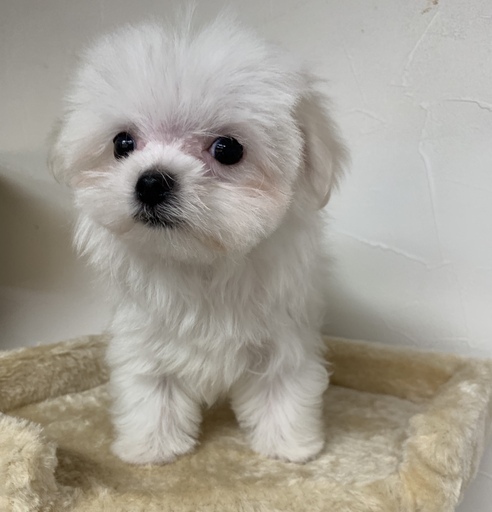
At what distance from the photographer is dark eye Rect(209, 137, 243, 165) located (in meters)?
0.84

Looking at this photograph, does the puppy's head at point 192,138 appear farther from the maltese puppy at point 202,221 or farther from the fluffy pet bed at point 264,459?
the fluffy pet bed at point 264,459

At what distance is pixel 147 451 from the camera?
1.01m

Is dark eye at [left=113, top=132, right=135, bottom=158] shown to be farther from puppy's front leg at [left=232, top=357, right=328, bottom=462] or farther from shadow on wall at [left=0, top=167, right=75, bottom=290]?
shadow on wall at [left=0, top=167, right=75, bottom=290]

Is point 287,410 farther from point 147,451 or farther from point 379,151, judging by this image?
point 379,151

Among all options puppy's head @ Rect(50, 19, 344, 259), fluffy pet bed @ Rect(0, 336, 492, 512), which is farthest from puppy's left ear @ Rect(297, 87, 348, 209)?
fluffy pet bed @ Rect(0, 336, 492, 512)

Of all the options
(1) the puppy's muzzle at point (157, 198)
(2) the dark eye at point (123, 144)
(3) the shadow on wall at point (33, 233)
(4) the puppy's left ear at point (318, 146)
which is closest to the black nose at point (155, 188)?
(1) the puppy's muzzle at point (157, 198)

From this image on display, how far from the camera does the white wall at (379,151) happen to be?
4.29 feet

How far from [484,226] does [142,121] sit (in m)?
0.89

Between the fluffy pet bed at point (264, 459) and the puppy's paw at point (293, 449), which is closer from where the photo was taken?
the fluffy pet bed at point (264, 459)

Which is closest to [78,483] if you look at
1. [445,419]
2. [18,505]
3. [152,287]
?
[18,505]

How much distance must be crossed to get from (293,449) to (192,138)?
60cm

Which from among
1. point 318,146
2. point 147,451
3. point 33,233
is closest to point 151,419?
point 147,451

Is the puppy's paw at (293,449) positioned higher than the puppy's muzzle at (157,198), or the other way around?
the puppy's muzzle at (157,198)

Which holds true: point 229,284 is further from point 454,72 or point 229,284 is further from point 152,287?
point 454,72
